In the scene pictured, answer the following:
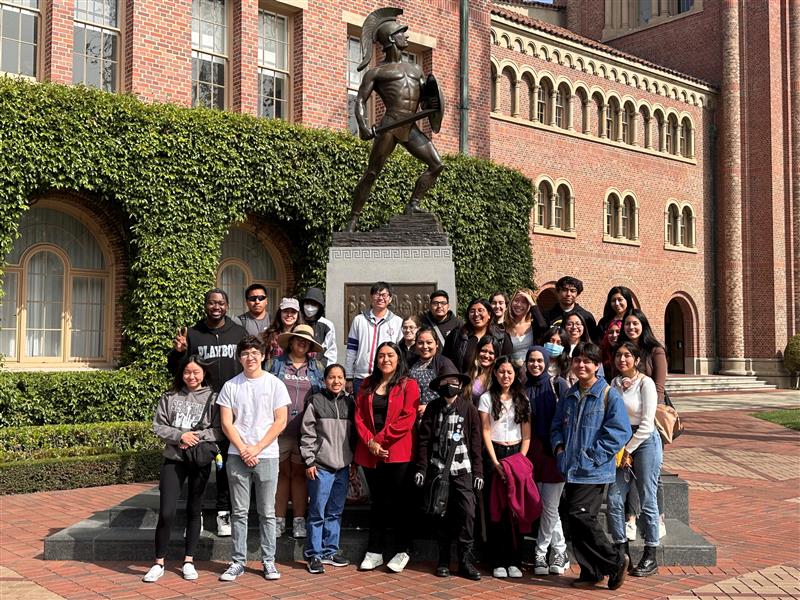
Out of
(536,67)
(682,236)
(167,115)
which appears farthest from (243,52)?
(682,236)

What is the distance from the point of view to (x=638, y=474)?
6.14m

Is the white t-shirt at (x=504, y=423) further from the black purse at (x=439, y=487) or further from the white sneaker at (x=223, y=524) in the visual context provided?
the white sneaker at (x=223, y=524)

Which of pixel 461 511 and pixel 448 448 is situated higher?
pixel 448 448

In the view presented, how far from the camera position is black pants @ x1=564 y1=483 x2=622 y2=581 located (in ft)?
19.1

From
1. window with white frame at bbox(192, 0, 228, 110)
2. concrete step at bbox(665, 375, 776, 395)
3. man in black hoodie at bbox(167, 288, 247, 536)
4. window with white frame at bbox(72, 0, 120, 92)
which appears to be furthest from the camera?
concrete step at bbox(665, 375, 776, 395)

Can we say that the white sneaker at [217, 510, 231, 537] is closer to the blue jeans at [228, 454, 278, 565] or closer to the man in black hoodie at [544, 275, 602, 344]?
the blue jeans at [228, 454, 278, 565]

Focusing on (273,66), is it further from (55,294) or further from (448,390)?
(448,390)

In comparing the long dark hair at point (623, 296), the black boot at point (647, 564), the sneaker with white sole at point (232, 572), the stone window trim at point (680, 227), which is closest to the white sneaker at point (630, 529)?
the black boot at point (647, 564)

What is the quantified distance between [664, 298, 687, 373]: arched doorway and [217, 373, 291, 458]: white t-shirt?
26.9m

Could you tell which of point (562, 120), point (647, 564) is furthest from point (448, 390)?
point (562, 120)

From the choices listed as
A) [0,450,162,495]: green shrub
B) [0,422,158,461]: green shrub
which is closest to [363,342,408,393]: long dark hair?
[0,450,162,495]: green shrub

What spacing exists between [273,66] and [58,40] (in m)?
4.34

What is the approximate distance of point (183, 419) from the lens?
623cm

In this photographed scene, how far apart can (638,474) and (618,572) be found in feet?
2.39
